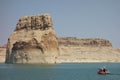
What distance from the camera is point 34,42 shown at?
125 m

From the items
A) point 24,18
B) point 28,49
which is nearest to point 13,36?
point 24,18

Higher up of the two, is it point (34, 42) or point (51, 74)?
point (34, 42)

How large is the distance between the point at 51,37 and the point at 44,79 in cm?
7607

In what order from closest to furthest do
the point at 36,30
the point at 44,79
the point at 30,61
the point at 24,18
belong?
the point at 44,79 → the point at 30,61 → the point at 36,30 → the point at 24,18

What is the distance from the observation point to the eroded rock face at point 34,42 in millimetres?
123662

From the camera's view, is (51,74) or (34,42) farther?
(34,42)

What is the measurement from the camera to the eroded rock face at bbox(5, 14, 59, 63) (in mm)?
123662

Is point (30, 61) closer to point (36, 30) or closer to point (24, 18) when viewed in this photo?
point (36, 30)

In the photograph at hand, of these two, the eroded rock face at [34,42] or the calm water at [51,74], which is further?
the eroded rock face at [34,42]

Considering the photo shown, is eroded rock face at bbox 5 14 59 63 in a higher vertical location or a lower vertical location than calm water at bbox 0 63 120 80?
higher

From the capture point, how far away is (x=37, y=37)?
12694cm

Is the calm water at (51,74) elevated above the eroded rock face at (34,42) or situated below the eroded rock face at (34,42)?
below

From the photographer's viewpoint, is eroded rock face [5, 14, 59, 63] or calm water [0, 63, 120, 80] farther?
eroded rock face [5, 14, 59, 63]

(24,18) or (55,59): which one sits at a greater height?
(24,18)
